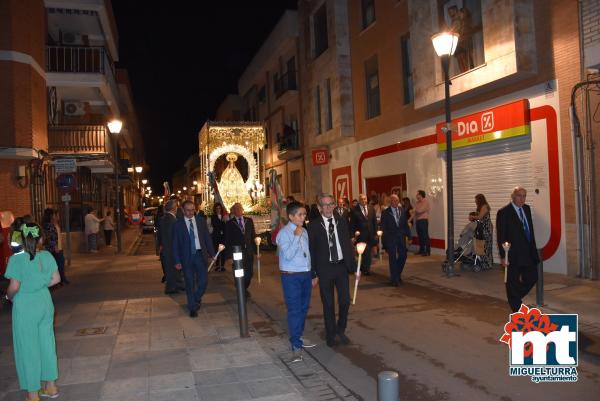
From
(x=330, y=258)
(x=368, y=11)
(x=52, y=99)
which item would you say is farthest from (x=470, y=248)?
(x=52, y=99)

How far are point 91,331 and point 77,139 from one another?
13.8 meters

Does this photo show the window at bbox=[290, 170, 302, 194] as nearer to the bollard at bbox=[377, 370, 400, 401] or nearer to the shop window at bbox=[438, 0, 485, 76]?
the shop window at bbox=[438, 0, 485, 76]

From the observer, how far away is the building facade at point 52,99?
1525 cm

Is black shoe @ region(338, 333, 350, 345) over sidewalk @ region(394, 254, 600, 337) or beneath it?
over

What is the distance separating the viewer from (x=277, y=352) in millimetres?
6289

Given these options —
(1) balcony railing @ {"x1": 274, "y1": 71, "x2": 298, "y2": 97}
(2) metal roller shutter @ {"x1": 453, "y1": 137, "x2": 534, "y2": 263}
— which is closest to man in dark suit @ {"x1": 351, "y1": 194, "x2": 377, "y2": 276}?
(2) metal roller shutter @ {"x1": 453, "y1": 137, "x2": 534, "y2": 263}

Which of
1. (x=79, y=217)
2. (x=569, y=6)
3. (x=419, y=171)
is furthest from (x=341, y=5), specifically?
(x=79, y=217)

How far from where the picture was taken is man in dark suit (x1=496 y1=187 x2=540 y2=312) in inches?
279

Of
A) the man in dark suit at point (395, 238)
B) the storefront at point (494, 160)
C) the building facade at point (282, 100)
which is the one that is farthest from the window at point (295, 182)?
the man in dark suit at point (395, 238)

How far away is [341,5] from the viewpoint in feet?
68.5

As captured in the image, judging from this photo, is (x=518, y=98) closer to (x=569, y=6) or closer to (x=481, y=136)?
(x=481, y=136)

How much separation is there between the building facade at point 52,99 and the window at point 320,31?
28.0 feet

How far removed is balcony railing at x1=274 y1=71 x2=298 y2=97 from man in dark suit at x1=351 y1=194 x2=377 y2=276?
15.9m

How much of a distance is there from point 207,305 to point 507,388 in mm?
5555
